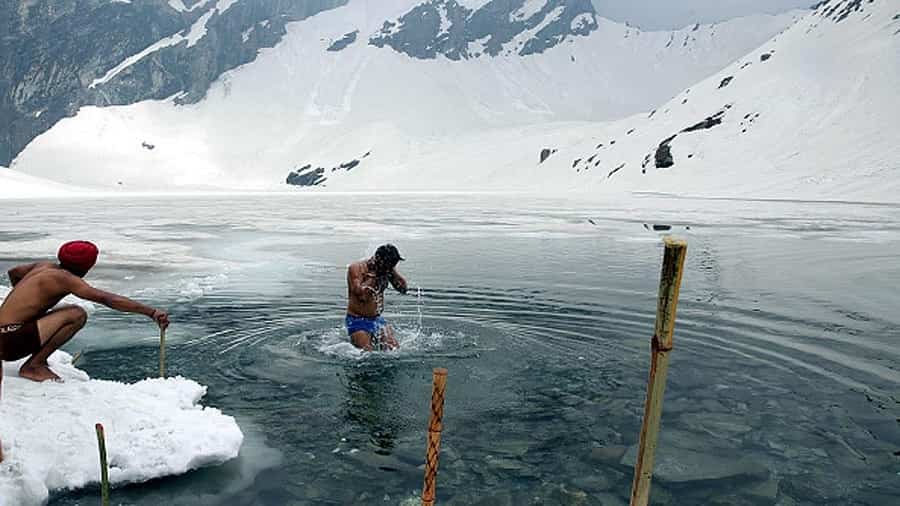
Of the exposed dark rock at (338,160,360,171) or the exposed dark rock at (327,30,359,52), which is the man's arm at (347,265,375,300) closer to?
the exposed dark rock at (338,160,360,171)

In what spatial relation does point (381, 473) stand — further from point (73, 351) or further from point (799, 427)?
point (73, 351)

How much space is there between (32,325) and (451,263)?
36.9 feet

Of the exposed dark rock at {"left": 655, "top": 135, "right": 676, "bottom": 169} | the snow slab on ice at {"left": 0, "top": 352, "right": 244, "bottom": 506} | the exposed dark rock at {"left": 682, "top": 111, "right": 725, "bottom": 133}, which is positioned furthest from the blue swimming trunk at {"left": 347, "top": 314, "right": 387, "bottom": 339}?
the exposed dark rock at {"left": 682, "top": 111, "right": 725, "bottom": 133}

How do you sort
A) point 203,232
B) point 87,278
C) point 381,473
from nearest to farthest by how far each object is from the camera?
1. point 381,473
2. point 87,278
3. point 203,232

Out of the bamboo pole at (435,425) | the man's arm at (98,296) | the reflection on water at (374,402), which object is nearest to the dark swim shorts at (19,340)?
the man's arm at (98,296)

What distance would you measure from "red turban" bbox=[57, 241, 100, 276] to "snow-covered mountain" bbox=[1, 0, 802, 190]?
101851 millimetres

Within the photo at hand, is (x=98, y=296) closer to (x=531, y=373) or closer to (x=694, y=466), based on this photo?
(x=531, y=373)

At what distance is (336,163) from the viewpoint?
452 ft

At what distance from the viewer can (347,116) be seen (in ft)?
538

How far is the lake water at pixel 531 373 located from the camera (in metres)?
5.65

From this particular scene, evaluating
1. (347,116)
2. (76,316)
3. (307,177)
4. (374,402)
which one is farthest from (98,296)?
(347,116)

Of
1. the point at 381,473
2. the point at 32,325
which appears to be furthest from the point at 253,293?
the point at 381,473

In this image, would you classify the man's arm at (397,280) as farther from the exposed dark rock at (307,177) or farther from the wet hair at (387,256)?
the exposed dark rock at (307,177)

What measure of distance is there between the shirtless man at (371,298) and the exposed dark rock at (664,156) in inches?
2625
